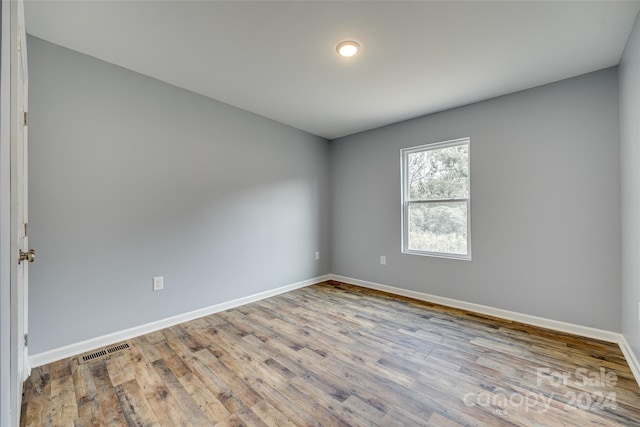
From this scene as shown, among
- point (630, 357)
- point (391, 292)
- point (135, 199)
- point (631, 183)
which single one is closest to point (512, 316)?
point (630, 357)

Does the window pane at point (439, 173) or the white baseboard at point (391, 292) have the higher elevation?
the window pane at point (439, 173)

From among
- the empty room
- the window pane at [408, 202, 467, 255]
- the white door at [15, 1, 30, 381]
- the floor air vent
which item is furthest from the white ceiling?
the floor air vent

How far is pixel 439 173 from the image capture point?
3.41 m

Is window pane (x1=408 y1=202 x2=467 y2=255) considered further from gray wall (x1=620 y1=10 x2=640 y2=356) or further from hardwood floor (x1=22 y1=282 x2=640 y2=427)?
gray wall (x1=620 y1=10 x2=640 y2=356)

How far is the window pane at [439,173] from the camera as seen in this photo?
127 inches

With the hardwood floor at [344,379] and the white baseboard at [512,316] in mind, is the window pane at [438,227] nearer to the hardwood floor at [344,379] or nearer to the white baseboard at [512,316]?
the white baseboard at [512,316]

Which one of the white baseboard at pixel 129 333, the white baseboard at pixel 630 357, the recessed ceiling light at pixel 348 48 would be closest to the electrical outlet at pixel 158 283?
the white baseboard at pixel 129 333

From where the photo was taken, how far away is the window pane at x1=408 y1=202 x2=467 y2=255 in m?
3.21

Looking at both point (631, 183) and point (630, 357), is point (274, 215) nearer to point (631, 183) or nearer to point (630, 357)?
point (631, 183)

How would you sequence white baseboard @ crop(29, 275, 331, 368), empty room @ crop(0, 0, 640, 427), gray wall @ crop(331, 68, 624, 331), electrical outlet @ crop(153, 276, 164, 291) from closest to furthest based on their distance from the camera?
1. empty room @ crop(0, 0, 640, 427)
2. white baseboard @ crop(29, 275, 331, 368)
3. gray wall @ crop(331, 68, 624, 331)
4. electrical outlet @ crop(153, 276, 164, 291)

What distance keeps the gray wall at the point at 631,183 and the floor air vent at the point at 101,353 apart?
3.78 m

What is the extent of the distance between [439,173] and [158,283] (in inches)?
132

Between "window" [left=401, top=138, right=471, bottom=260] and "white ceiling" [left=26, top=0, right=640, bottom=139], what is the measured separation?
74cm

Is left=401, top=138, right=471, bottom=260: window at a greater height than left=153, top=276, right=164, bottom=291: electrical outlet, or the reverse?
left=401, top=138, right=471, bottom=260: window
